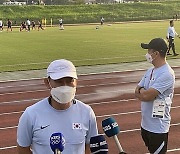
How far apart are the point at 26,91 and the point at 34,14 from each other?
60554mm

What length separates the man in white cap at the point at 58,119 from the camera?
10.9 ft

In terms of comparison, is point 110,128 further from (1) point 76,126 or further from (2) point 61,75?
(2) point 61,75

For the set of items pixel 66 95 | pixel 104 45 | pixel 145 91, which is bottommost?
pixel 104 45

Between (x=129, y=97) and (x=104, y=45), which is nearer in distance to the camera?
(x=129, y=97)

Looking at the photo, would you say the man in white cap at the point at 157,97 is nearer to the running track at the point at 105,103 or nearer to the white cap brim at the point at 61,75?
the white cap brim at the point at 61,75

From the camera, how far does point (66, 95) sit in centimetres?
325

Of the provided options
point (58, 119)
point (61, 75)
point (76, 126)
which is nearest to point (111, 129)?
point (76, 126)

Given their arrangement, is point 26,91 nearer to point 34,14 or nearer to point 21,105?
point 21,105

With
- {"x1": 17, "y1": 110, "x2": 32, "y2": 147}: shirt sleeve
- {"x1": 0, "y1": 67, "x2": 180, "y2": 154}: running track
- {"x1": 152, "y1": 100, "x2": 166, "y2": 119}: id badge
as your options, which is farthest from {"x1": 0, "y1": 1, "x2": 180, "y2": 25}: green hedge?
{"x1": 17, "y1": 110, "x2": 32, "y2": 147}: shirt sleeve

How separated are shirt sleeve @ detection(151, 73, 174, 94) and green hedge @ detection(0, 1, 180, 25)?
59.1 m

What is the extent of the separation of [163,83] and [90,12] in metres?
73.0

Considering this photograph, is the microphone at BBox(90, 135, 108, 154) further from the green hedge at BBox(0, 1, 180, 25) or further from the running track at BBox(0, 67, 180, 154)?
the green hedge at BBox(0, 1, 180, 25)

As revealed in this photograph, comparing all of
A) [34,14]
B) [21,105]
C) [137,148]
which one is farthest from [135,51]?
[34,14]

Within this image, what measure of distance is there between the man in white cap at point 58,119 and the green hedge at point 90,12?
199ft
